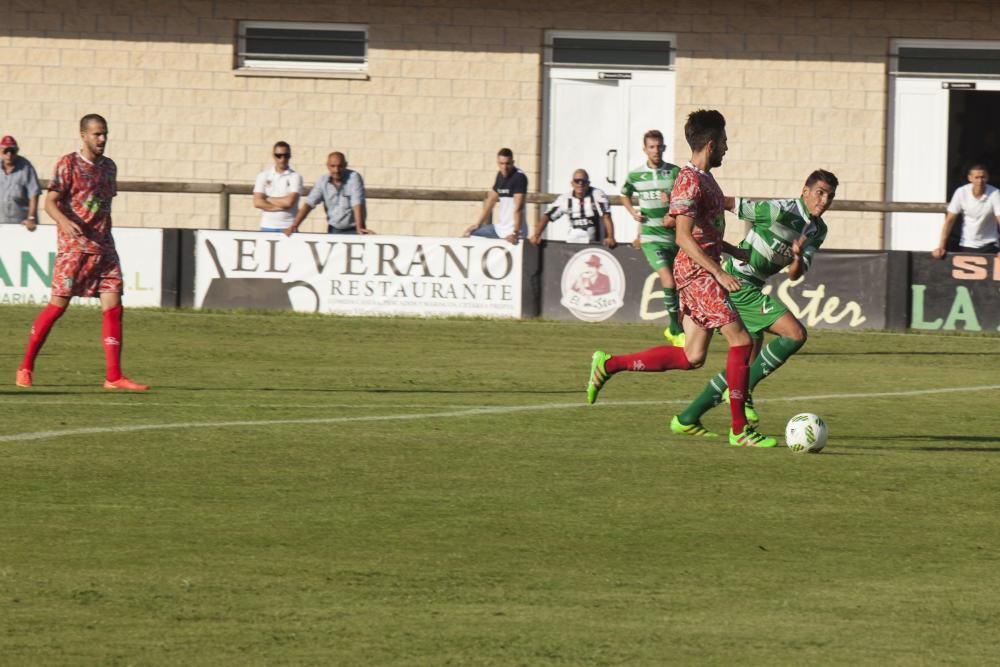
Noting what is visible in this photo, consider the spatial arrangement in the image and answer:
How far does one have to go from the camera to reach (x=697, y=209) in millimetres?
10906

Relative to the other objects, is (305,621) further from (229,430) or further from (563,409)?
(563,409)

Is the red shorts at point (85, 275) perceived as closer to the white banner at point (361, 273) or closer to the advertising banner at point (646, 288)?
the white banner at point (361, 273)

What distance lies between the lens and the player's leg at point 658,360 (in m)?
11.0

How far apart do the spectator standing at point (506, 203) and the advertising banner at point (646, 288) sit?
1161 millimetres

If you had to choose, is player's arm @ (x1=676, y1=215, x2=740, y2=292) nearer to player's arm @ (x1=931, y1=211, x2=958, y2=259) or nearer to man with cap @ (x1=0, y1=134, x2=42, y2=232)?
player's arm @ (x1=931, y1=211, x2=958, y2=259)

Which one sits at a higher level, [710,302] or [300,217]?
[300,217]

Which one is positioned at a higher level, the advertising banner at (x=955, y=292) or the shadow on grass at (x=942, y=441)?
the advertising banner at (x=955, y=292)

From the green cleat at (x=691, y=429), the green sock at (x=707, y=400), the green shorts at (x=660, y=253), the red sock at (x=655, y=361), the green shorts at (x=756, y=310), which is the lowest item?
the green cleat at (x=691, y=429)

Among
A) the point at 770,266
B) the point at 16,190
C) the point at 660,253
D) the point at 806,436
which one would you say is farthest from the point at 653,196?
the point at 16,190

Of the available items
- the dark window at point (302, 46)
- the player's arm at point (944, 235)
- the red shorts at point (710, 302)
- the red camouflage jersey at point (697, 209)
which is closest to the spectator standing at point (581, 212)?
the player's arm at point (944, 235)

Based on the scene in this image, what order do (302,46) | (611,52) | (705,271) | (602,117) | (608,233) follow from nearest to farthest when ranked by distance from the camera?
1. (705,271)
2. (608,233)
3. (611,52)
4. (602,117)
5. (302,46)

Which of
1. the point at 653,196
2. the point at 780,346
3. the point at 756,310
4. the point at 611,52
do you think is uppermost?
the point at 611,52

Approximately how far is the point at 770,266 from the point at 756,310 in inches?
17.2

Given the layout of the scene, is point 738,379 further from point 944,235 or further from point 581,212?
point 581,212
